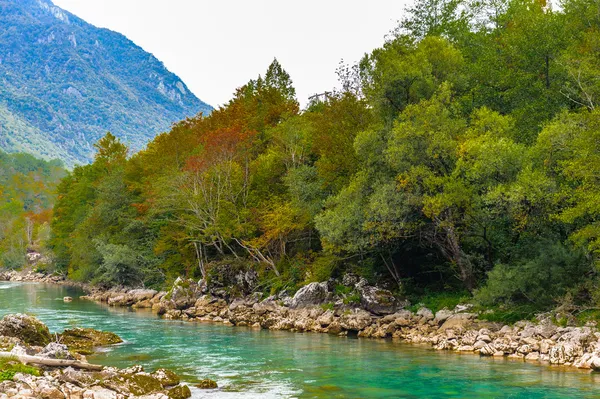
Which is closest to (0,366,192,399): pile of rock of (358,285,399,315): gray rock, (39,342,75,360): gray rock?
(39,342,75,360): gray rock

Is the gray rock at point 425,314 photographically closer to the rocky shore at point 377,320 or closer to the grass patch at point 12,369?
the rocky shore at point 377,320

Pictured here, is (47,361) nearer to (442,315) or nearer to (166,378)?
(166,378)

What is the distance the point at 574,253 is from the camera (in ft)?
95.6

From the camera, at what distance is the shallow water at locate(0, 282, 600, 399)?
66.9 ft

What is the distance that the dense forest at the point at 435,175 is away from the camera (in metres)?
29.4

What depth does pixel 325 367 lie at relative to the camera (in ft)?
82.0

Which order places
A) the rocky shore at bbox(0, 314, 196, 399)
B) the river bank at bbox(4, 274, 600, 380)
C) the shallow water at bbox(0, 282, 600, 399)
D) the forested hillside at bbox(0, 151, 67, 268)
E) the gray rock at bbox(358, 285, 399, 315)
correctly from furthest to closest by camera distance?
the forested hillside at bbox(0, 151, 67, 268) → the gray rock at bbox(358, 285, 399, 315) → the river bank at bbox(4, 274, 600, 380) → the shallow water at bbox(0, 282, 600, 399) → the rocky shore at bbox(0, 314, 196, 399)

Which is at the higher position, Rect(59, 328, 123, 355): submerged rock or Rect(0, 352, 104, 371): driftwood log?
Rect(0, 352, 104, 371): driftwood log

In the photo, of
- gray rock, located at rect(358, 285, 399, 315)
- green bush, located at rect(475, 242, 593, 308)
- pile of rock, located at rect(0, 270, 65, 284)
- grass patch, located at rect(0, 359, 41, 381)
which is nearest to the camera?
grass patch, located at rect(0, 359, 41, 381)

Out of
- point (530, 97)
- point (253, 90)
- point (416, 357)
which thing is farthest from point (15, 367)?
point (253, 90)

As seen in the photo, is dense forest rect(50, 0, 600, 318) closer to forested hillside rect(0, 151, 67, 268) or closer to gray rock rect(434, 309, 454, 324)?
gray rock rect(434, 309, 454, 324)

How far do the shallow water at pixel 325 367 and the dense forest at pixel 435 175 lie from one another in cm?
640

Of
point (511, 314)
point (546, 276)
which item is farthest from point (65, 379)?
point (546, 276)

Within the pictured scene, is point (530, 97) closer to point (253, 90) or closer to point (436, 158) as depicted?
point (436, 158)
